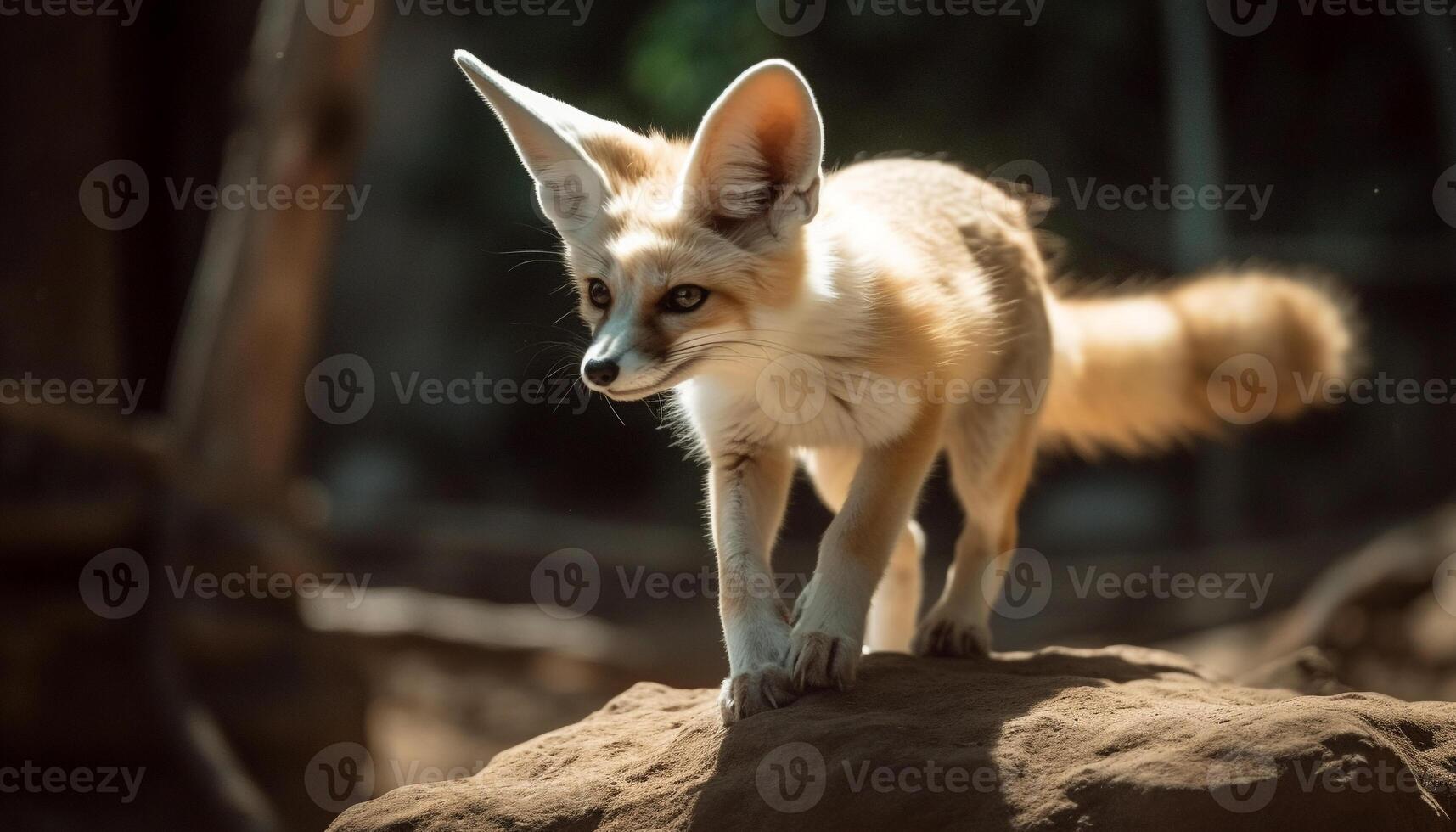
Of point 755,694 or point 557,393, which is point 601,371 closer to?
point 755,694

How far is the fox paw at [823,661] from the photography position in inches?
110

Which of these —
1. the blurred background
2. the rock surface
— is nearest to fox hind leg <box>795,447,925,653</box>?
the rock surface

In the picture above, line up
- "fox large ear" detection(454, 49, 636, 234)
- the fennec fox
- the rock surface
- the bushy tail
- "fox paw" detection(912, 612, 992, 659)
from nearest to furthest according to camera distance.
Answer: the rock surface, the fennec fox, "fox large ear" detection(454, 49, 636, 234), "fox paw" detection(912, 612, 992, 659), the bushy tail

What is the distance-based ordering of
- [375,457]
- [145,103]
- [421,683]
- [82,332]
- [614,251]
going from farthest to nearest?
[375,457] < [145,103] < [421,683] < [82,332] < [614,251]

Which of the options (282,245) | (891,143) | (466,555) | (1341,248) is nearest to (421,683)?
(466,555)

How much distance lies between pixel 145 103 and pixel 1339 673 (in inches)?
316

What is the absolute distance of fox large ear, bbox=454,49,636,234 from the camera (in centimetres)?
296

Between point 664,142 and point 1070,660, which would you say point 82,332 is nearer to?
point 664,142

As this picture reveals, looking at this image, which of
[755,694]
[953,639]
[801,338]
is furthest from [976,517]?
[755,694]

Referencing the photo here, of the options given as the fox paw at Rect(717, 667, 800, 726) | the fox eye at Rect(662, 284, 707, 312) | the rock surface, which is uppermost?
the fox eye at Rect(662, 284, 707, 312)

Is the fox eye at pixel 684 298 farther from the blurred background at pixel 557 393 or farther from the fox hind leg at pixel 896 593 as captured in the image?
the blurred background at pixel 557 393

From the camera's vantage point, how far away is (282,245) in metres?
6.56

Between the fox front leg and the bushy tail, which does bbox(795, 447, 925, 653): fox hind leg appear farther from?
the bushy tail

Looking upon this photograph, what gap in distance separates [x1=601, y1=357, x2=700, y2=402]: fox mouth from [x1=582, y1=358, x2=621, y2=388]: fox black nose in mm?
40
